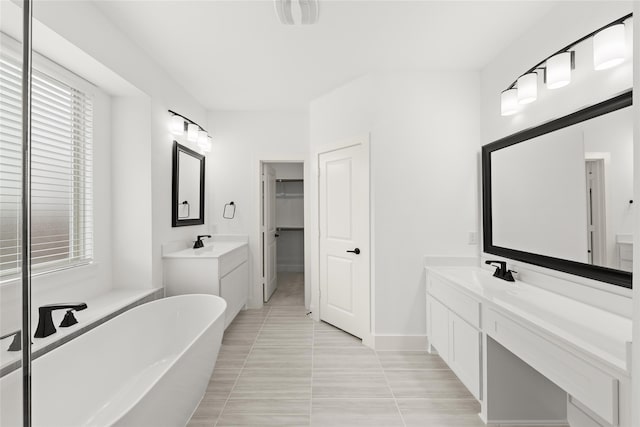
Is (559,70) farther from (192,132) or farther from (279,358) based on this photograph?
(192,132)

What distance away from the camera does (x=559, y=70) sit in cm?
179

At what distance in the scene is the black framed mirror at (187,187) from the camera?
10.1ft

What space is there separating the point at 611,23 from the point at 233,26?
2.24 m

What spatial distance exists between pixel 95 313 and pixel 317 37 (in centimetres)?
255

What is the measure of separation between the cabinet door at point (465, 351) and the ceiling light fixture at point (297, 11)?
2.30 m

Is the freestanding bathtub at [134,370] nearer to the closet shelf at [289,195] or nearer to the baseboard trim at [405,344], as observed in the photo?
the baseboard trim at [405,344]

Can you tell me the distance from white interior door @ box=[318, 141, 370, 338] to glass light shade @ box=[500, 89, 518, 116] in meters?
1.16

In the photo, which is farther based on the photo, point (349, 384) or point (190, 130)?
point (190, 130)

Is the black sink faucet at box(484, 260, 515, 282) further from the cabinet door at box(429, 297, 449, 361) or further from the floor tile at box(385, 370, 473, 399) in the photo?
the floor tile at box(385, 370, 473, 399)

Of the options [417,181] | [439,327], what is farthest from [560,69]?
[439,327]

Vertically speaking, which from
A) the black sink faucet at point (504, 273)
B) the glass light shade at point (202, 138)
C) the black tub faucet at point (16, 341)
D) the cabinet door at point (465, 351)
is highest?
the glass light shade at point (202, 138)

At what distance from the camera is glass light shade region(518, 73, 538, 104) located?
2027mm

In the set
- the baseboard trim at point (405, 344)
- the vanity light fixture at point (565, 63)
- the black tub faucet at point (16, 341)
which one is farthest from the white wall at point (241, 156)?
the black tub faucet at point (16, 341)

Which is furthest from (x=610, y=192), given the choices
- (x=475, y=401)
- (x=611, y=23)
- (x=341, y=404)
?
(x=341, y=404)
